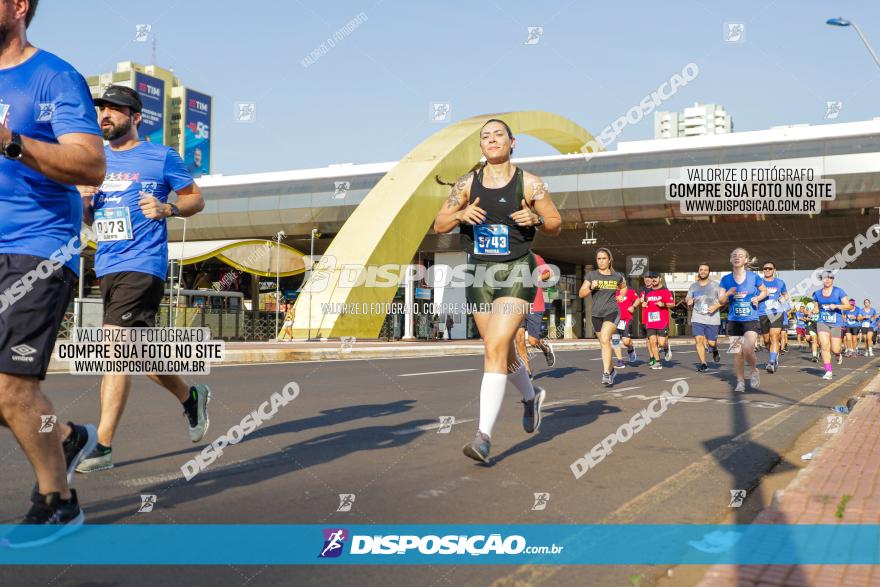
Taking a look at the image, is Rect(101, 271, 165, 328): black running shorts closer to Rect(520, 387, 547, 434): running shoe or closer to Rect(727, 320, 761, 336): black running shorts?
Rect(520, 387, 547, 434): running shoe

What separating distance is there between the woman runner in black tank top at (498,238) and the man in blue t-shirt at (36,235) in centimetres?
255

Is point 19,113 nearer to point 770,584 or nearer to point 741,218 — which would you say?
point 770,584

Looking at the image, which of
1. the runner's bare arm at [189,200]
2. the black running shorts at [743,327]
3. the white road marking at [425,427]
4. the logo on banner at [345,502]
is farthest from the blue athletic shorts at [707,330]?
the logo on banner at [345,502]

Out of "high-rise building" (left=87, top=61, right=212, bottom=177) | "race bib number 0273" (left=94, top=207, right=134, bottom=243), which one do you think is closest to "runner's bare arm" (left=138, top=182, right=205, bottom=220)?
"race bib number 0273" (left=94, top=207, right=134, bottom=243)

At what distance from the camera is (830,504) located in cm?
335

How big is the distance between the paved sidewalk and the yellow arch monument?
1020 inches

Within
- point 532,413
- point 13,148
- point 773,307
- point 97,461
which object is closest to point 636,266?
point 773,307

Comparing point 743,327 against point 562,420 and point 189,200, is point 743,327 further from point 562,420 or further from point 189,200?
point 189,200

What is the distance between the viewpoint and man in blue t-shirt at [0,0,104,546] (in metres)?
2.88

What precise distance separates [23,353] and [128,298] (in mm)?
1772

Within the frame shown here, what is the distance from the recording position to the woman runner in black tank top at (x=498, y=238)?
5016mm

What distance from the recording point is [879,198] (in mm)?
31750

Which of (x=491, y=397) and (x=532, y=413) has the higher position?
(x=491, y=397)

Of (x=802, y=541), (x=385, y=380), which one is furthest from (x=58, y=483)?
(x=385, y=380)
